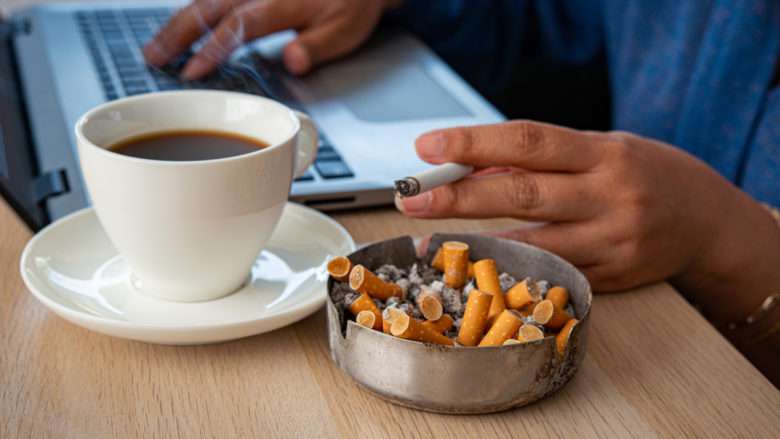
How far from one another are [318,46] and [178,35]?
0.17 metres

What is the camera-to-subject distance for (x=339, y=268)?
51 centimetres

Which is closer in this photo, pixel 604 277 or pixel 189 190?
pixel 189 190

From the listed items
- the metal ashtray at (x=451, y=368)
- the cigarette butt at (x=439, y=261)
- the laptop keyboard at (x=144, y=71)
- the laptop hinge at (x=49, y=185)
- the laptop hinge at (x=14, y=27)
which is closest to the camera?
the metal ashtray at (x=451, y=368)

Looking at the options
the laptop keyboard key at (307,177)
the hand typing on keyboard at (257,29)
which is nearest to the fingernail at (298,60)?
the hand typing on keyboard at (257,29)

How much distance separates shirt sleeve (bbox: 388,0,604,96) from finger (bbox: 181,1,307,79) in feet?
0.74

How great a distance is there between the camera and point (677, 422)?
490mm

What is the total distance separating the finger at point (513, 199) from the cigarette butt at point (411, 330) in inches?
5.6

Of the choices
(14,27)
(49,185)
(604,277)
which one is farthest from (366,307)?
(14,27)

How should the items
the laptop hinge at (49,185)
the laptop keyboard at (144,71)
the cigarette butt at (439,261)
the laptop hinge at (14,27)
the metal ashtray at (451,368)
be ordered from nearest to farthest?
the metal ashtray at (451,368)
the cigarette butt at (439,261)
the laptop hinge at (49,185)
the laptop keyboard at (144,71)
the laptop hinge at (14,27)

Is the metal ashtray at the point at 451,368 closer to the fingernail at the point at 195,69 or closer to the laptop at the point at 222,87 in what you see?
the laptop at the point at 222,87

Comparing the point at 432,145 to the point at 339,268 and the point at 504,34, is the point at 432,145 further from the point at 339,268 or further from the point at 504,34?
the point at 504,34

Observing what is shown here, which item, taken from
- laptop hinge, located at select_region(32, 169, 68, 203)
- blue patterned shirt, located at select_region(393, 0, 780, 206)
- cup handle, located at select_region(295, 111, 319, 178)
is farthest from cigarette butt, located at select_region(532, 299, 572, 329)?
blue patterned shirt, located at select_region(393, 0, 780, 206)

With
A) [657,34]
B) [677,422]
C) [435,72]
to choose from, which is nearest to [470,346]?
[677,422]

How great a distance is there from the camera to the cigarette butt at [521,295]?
511mm
